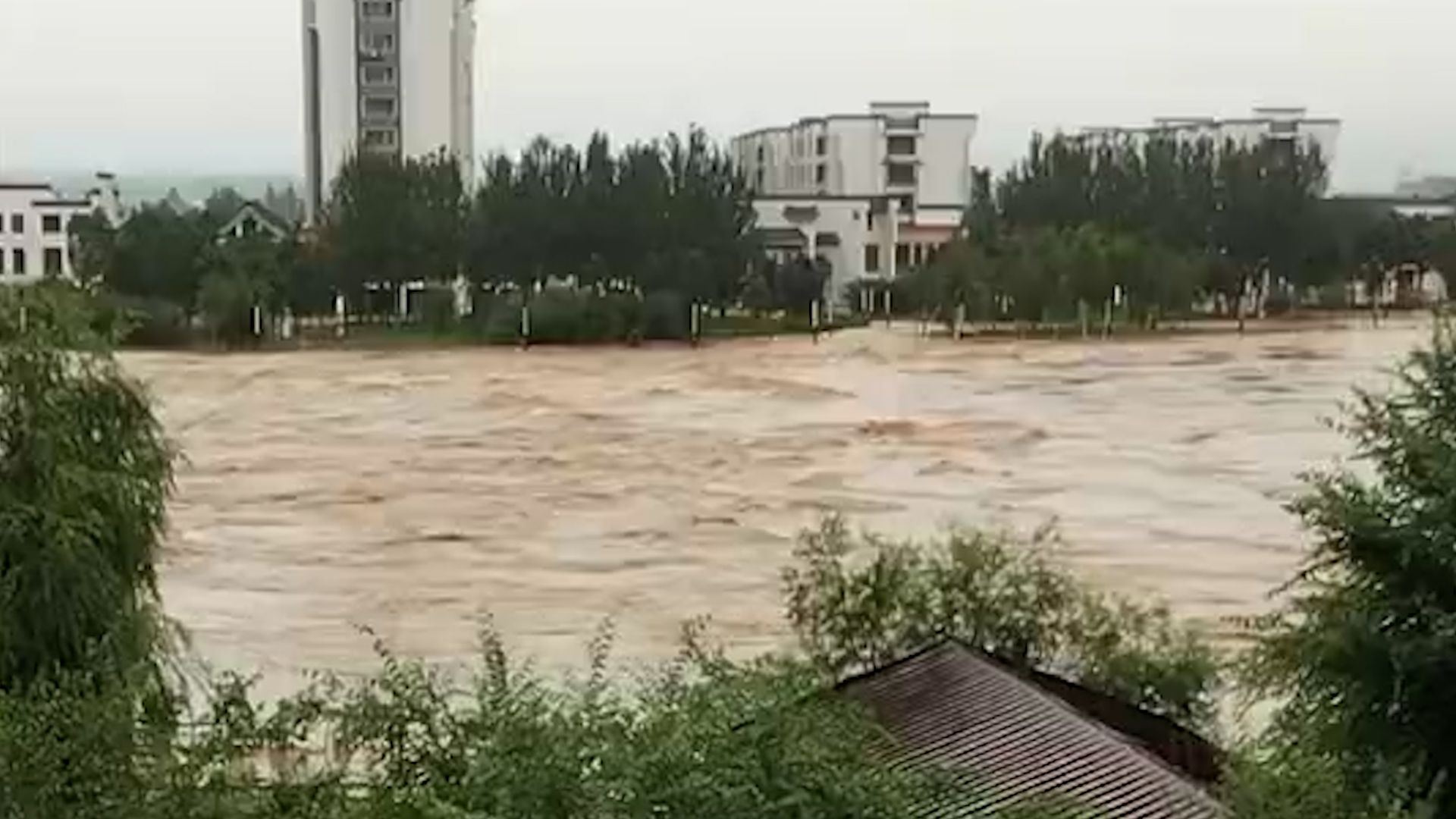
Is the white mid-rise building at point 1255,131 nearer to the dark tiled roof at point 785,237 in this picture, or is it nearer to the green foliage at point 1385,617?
the dark tiled roof at point 785,237

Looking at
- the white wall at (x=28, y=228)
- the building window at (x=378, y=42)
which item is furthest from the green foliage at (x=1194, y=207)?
the white wall at (x=28, y=228)

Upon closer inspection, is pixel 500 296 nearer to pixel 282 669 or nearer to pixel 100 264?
pixel 100 264

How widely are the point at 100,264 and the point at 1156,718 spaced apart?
3197 cm

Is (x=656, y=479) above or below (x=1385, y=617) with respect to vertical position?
below

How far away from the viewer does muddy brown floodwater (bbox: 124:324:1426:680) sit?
13594mm

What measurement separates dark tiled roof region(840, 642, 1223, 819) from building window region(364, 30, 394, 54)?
40.8 meters

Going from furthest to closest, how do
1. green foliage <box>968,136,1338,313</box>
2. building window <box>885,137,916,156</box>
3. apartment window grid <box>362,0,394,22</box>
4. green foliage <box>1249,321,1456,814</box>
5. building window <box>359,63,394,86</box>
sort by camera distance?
building window <box>885,137,916,156</box> < building window <box>359,63,394,86</box> < apartment window grid <box>362,0,394,22</box> < green foliage <box>968,136,1338,313</box> < green foliage <box>1249,321,1456,814</box>

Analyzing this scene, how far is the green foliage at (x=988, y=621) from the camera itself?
8625mm

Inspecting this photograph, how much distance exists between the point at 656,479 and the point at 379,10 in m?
29.7

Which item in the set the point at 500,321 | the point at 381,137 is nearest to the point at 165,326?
the point at 500,321

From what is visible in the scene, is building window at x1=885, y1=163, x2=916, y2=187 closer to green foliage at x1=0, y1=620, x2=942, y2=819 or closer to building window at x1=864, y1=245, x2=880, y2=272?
building window at x1=864, y1=245, x2=880, y2=272

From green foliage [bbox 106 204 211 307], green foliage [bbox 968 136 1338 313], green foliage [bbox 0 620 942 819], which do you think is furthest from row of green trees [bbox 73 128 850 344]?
green foliage [bbox 0 620 942 819]

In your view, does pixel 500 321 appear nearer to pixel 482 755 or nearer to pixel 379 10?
pixel 379 10

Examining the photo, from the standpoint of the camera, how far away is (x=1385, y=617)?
5730mm
